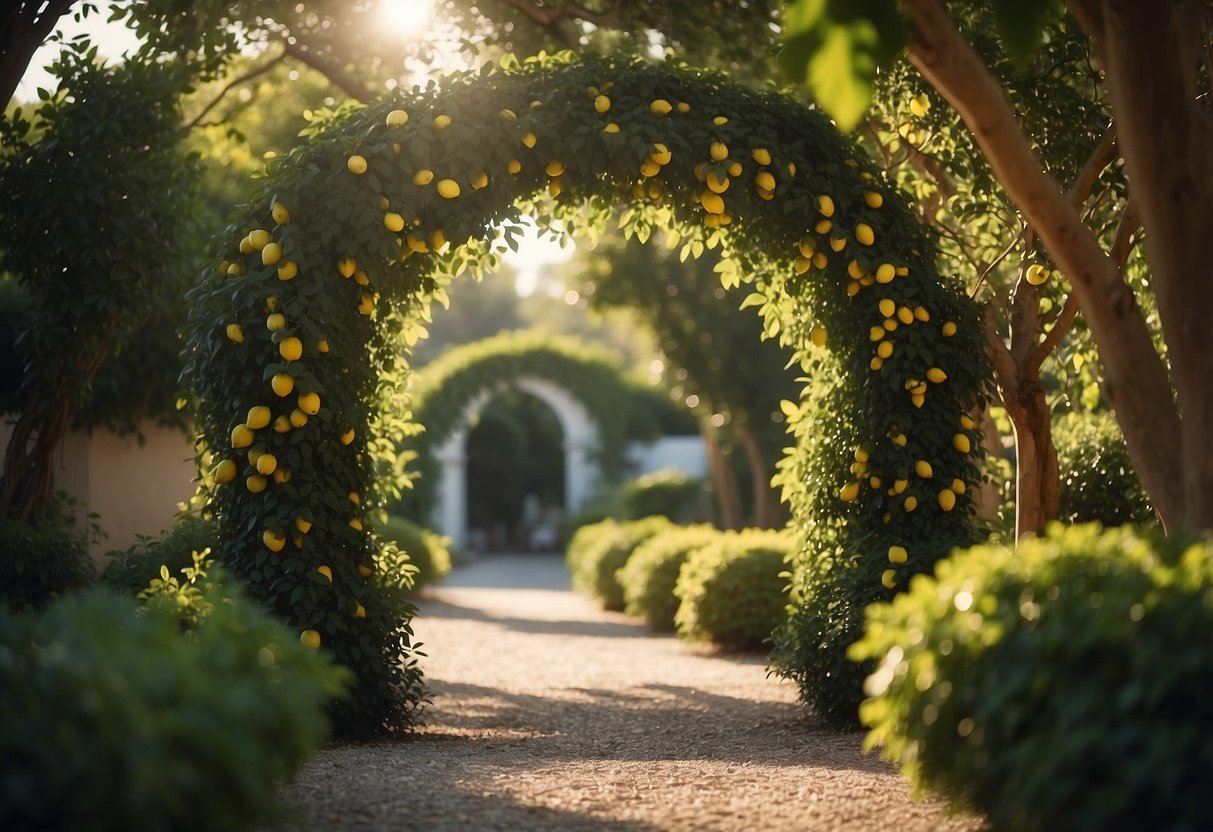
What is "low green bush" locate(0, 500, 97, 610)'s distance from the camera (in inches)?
247

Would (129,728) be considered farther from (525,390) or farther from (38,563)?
(525,390)

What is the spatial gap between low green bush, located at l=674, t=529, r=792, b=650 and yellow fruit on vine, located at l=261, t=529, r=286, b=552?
4.73 meters

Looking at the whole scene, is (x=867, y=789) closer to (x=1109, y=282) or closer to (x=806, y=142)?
(x=1109, y=282)

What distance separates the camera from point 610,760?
4.85 metres

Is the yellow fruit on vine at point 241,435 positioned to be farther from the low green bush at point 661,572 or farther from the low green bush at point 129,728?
the low green bush at point 661,572

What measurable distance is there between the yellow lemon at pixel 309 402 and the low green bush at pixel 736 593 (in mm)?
4751

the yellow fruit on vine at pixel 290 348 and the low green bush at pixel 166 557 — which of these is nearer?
the yellow fruit on vine at pixel 290 348

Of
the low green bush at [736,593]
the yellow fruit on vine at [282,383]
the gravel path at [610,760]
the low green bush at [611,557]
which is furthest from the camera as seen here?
the low green bush at [611,557]

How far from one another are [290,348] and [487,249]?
53.3 inches

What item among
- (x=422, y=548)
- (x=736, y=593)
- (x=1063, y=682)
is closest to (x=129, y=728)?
(x=1063, y=682)

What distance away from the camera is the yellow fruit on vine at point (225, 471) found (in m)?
4.92

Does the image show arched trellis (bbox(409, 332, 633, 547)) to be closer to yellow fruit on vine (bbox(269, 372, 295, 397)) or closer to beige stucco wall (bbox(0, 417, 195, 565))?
beige stucco wall (bbox(0, 417, 195, 565))

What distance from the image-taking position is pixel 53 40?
6.89 meters

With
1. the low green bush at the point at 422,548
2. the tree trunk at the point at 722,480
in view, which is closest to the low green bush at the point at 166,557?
the low green bush at the point at 422,548
